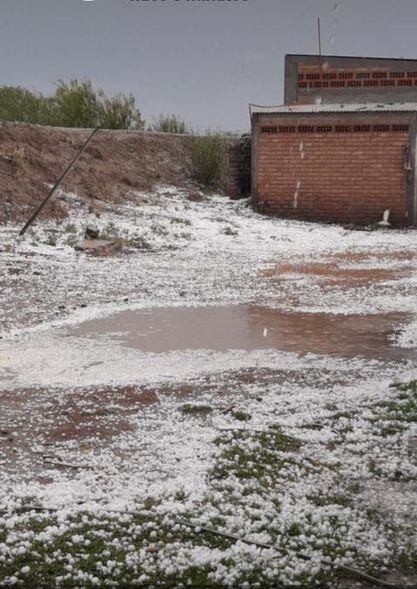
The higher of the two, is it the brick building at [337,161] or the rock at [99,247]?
the brick building at [337,161]

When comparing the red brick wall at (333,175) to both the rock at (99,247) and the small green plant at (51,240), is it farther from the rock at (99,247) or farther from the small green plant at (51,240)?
the small green plant at (51,240)

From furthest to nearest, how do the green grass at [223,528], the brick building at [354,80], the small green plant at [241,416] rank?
the brick building at [354,80]
the small green plant at [241,416]
the green grass at [223,528]

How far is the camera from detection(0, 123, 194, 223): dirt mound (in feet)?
41.7

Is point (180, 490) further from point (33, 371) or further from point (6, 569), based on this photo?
point (33, 371)

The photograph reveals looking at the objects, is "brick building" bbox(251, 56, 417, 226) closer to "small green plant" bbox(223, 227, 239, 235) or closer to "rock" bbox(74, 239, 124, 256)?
"small green plant" bbox(223, 227, 239, 235)

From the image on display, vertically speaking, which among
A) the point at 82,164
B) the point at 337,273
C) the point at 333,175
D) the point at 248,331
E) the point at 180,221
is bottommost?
the point at 248,331

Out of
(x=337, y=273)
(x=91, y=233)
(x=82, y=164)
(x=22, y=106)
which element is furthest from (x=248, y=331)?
(x=22, y=106)

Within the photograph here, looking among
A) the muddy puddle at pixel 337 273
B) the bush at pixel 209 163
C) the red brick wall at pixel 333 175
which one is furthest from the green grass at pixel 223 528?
the bush at pixel 209 163

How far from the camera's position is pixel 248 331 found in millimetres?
5812

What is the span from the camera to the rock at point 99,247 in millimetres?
9922

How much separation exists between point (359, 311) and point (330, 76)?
12.1 meters

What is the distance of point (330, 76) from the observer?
680 inches

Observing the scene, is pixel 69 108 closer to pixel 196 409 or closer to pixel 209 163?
pixel 209 163

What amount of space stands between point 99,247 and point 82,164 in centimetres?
609
